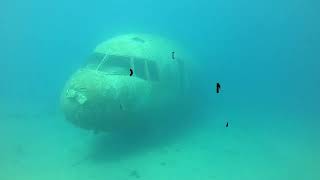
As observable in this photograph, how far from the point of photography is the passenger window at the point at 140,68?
10.2m

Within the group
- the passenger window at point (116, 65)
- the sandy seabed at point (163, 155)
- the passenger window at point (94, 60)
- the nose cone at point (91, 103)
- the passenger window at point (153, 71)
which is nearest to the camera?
the nose cone at point (91, 103)

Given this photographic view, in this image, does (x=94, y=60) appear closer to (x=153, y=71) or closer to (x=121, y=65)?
(x=121, y=65)

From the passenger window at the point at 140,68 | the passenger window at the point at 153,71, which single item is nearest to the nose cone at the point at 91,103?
the passenger window at the point at 140,68

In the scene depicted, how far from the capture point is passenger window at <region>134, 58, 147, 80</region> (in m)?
10.2

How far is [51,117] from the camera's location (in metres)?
16.3

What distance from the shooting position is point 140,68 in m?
10.3

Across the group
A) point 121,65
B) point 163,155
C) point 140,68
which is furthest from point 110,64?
point 163,155

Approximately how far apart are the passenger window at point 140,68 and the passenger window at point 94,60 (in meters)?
1.00

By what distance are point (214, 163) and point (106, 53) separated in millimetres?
4412

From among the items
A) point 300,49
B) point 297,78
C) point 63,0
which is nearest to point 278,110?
point 297,78

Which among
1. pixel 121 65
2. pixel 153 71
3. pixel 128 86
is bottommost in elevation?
pixel 128 86

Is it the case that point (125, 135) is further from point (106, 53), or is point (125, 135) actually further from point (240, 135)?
point (240, 135)

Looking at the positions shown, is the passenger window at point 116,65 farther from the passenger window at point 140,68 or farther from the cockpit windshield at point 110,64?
the passenger window at point 140,68

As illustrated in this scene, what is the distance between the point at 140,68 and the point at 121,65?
1.90ft
